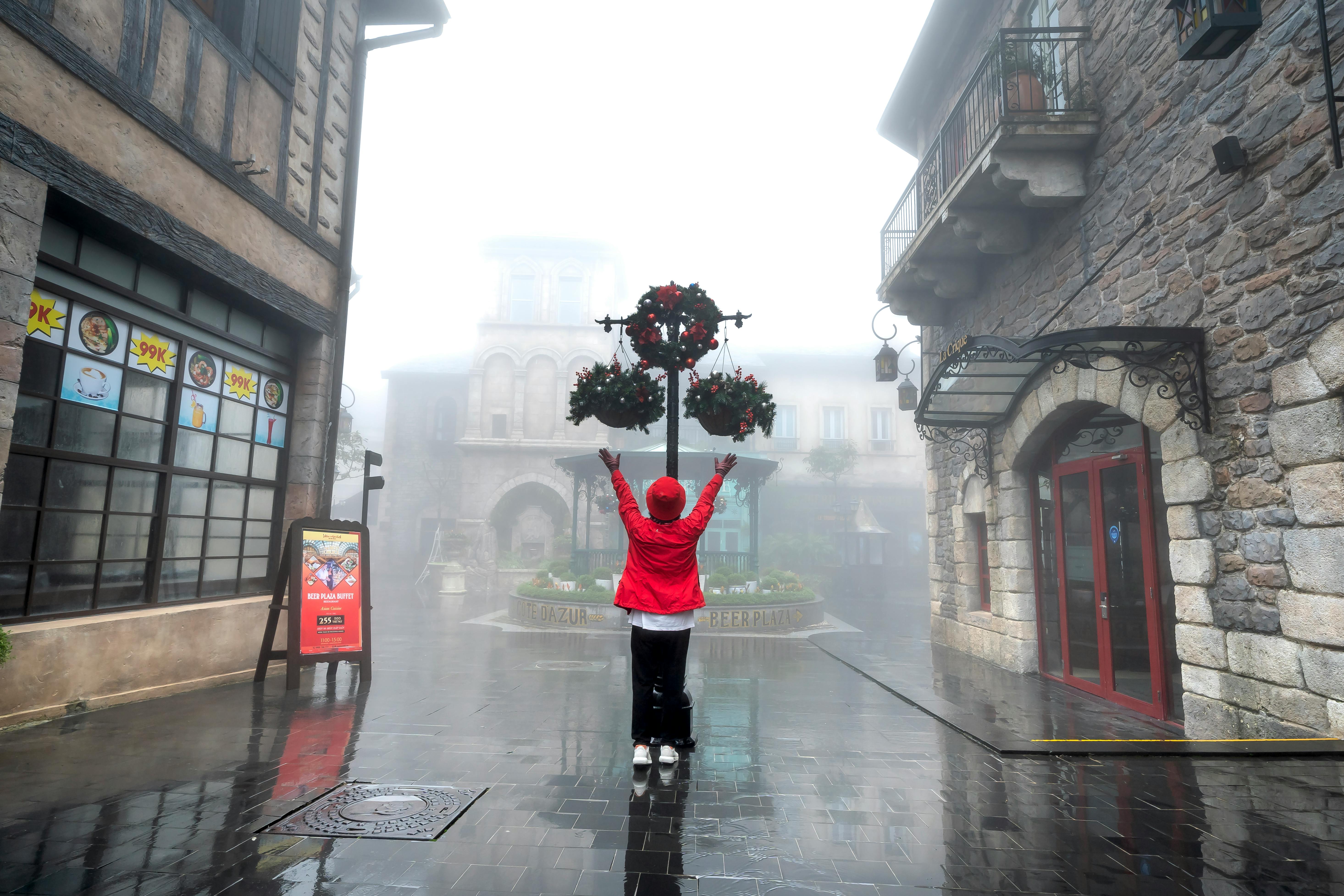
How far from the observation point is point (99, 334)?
18.9 ft

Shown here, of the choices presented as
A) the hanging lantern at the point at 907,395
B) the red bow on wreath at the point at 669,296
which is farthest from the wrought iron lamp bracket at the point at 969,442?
the red bow on wreath at the point at 669,296

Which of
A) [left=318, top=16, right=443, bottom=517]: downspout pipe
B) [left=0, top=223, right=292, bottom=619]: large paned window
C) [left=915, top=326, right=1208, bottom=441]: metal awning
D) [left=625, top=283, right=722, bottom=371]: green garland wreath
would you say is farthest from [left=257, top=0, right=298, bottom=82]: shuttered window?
[left=915, top=326, right=1208, bottom=441]: metal awning

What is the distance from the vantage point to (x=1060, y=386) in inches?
284

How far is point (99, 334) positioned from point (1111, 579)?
9.12 metres

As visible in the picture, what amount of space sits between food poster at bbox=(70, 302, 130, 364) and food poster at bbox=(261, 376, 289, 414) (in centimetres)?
160

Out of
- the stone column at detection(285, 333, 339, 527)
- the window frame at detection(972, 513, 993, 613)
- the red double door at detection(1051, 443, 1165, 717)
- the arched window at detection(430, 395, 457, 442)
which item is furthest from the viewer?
the arched window at detection(430, 395, 457, 442)

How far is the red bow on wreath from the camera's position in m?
4.90

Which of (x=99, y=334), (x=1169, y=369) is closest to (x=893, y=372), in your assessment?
(x=1169, y=369)

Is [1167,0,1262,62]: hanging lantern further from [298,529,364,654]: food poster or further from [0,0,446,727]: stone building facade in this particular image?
[298,529,364,654]: food poster

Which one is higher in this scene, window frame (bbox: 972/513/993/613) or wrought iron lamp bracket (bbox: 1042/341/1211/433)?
wrought iron lamp bracket (bbox: 1042/341/1211/433)

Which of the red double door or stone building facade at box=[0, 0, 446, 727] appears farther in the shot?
the red double door

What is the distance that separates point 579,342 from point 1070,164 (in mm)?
22817

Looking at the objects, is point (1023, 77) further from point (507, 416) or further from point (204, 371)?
point (507, 416)

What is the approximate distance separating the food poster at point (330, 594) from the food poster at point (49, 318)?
239 cm
